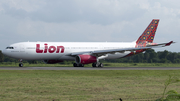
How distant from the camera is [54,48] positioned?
40094 mm

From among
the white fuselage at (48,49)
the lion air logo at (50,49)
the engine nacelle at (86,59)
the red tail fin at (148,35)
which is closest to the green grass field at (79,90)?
the engine nacelle at (86,59)

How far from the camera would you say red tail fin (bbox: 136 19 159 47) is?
48.7 m

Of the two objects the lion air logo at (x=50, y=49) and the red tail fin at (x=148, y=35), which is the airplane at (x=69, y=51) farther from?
the red tail fin at (x=148, y=35)

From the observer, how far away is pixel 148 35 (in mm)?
49594

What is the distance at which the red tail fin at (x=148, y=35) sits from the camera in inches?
1918

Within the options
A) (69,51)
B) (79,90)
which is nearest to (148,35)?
(69,51)

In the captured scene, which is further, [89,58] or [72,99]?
[89,58]

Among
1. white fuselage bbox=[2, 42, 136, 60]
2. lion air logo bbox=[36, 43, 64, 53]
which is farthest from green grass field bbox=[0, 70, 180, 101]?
lion air logo bbox=[36, 43, 64, 53]

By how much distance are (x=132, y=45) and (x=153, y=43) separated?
14.8 feet

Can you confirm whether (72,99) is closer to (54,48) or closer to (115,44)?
(54,48)

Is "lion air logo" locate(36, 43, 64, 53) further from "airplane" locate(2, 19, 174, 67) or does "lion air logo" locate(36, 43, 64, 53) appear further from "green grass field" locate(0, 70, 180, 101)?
"green grass field" locate(0, 70, 180, 101)

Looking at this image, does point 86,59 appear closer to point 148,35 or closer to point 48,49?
point 48,49

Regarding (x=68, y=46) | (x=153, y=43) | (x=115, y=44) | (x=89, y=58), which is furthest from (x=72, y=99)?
(x=153, y=43)

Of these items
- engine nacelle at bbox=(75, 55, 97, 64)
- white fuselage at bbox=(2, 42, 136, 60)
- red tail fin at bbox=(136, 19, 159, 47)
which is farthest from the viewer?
red tail fin at bbox=(136, 19, 159, 47)
